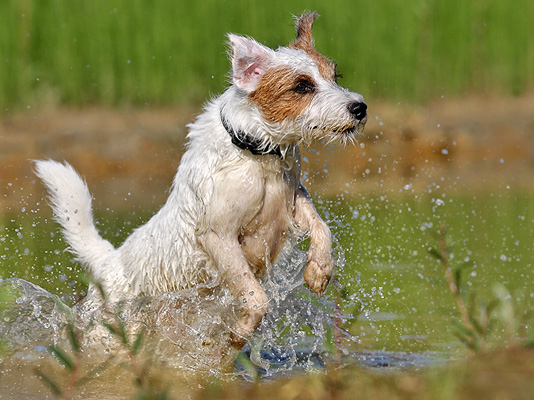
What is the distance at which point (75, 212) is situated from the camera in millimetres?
5855

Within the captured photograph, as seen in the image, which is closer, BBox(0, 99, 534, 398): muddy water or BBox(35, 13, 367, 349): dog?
BBox(35, 13, 367, 349): dog

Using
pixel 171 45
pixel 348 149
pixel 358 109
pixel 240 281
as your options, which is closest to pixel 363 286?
pixel 240 281

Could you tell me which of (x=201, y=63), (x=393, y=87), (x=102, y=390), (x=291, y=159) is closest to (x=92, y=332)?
(x=102, y=390)

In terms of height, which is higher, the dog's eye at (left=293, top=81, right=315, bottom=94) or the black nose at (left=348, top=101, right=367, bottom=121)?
the dog's eye at (left=293, top=81, right=315, bottom=94)

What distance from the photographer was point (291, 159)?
17.2 ft

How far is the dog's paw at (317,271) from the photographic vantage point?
513 cm

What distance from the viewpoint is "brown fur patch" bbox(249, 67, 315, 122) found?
195 inches

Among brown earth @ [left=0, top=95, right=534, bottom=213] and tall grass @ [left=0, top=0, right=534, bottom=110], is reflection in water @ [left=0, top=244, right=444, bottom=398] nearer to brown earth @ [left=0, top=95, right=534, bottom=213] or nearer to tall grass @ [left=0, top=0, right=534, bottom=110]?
brown earth @ [left=0, top=95, right=534, bottom=213]

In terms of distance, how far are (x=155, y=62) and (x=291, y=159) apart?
8493 mm

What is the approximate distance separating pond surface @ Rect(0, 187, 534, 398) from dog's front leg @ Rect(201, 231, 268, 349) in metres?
0.16

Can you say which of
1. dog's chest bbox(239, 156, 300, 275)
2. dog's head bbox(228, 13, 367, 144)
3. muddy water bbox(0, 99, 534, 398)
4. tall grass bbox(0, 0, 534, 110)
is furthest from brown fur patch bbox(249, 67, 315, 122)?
tall grass bbox(0, 0, 534, 110)

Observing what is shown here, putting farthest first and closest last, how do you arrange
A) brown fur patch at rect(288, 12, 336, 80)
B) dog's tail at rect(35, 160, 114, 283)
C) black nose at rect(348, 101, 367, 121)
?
dog's tail at rect(35, 160, 114, 283) < brown fur patch at rect(288, 12, 336, 80) < black nose at rect(348, 101, 367, 121)

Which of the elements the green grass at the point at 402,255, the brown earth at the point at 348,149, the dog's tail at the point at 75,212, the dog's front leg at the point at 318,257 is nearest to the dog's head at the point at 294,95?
the dog's front leg at the point at 318,257

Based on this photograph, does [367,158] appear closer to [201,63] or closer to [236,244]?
→ [201,63]
